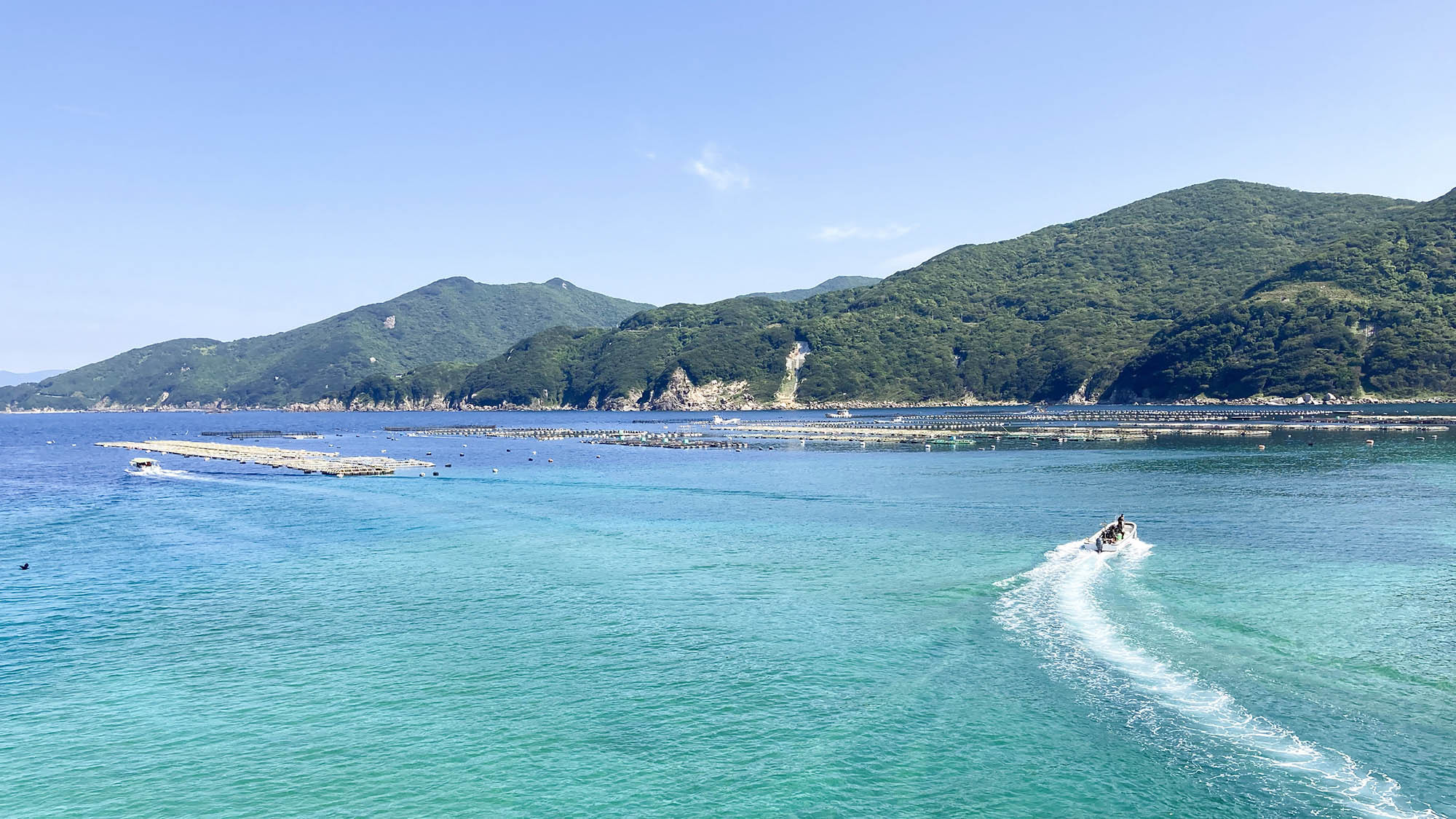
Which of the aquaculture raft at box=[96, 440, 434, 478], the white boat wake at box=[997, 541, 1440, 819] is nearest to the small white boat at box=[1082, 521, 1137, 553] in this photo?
the white boat wake at box=[997, 541, 1440, 819]

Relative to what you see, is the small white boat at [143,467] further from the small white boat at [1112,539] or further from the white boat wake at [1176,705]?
the white boat wake at [1176,705]

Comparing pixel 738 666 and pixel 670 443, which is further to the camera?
pixel 670 443

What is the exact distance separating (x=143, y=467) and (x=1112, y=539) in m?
140

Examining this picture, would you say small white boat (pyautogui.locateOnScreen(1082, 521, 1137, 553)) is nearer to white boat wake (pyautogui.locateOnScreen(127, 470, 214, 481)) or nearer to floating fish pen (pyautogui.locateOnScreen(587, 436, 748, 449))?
floating fish pen (pyautogui.locateOnScreen(587, 436, 748, 449))

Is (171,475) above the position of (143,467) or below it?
below

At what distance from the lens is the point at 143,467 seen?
130m

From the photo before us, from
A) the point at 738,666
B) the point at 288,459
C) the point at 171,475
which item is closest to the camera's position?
the point at 738,666

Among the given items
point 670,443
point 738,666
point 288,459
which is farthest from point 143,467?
point 738,666

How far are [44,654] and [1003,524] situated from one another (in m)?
61.5

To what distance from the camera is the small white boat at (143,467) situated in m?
126

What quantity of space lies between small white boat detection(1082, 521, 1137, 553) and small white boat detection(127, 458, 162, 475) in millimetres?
131406

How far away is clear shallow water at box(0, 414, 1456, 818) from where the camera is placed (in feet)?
77.6

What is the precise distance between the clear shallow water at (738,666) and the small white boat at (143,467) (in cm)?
5900

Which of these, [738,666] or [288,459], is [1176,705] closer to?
[738,666]
